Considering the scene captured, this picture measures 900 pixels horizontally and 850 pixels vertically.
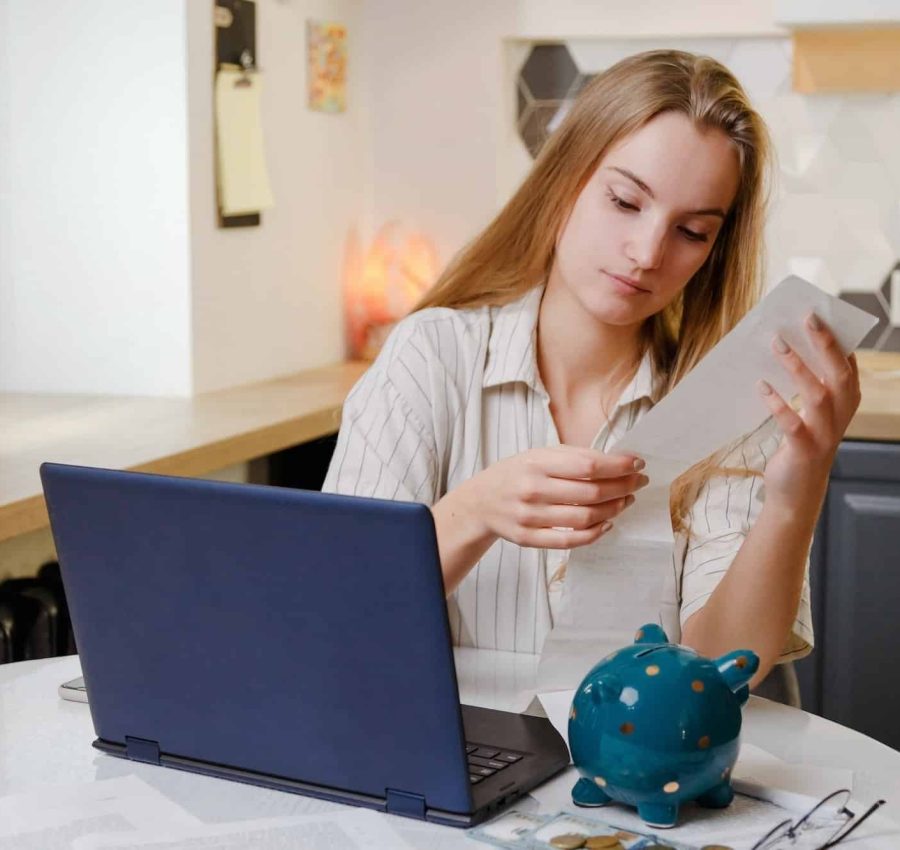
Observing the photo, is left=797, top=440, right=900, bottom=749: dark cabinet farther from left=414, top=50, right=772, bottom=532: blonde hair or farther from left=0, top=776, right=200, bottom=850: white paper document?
left=0, top=776, right=200, bottom=850: white paper document

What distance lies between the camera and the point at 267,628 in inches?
37.6

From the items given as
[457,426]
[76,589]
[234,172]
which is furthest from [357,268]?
[76,589]

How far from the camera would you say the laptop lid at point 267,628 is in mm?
902

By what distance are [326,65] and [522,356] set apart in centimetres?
163

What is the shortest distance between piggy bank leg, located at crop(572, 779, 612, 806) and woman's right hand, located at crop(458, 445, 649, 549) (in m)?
0.25

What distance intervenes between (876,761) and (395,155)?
239 centimetres

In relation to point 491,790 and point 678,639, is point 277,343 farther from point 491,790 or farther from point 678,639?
point 491,790

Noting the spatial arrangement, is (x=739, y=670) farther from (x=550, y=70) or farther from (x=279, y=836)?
(x=550, y=70)

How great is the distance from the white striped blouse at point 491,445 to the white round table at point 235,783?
17 centimetres

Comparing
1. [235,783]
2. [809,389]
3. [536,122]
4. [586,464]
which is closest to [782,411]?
[809,389]

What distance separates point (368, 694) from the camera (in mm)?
932

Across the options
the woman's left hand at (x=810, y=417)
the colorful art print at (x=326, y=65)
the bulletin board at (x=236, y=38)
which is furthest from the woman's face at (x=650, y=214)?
the colorful art print at (x=326, y=65)

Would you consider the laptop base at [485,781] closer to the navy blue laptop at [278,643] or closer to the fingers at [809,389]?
the navy blue laptop at [278,643]

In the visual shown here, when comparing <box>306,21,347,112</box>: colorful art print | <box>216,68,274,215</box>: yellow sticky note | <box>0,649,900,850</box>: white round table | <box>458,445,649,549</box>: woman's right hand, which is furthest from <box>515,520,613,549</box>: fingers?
<box>306,21,347,112</box>: colorful art print
